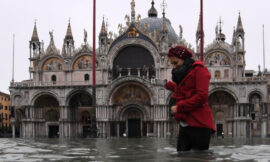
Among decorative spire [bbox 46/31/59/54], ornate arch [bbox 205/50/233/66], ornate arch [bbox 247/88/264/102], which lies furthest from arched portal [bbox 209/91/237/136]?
decorative spire [bbox 46/31/59/54]

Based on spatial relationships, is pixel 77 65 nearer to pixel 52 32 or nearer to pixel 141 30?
pixel 52 32

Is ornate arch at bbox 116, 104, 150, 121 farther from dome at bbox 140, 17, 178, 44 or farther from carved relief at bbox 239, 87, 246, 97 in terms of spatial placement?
dome at bbox 140, 17, 178, 44

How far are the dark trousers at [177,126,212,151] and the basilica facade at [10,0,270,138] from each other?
44.3m

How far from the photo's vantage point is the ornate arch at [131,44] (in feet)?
188

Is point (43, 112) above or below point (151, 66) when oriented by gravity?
below

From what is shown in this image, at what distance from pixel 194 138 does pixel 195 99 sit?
922 millimetres

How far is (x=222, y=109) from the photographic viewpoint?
5700cm

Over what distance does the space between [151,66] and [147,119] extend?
275 inches

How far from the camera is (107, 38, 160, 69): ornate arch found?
188 feet

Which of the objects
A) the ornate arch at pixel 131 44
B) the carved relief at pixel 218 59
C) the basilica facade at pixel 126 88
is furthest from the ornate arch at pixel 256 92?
the ornate arch at pixel 131 44

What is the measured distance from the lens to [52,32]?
60406 millimetres

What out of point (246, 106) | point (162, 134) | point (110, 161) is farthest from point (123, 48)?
point (110, 161)

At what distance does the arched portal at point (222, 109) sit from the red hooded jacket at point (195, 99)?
157 feet

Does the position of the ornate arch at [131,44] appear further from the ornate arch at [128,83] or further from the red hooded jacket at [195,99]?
the red hooded jacket at [195,99]
